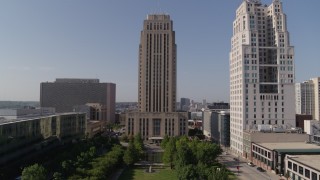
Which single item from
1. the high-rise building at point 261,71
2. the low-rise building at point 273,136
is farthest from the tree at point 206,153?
the high-rise building at point 261,71

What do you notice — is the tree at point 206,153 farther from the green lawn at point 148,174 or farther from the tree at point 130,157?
the tree at point 130,157

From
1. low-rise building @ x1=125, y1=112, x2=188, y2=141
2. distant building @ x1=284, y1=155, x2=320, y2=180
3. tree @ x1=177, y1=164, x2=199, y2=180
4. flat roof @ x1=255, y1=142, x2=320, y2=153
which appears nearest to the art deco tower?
low-rise building @ x1=125, y1=112, x2=188, y2=141

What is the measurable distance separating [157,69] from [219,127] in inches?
1877

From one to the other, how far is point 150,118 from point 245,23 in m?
72.9

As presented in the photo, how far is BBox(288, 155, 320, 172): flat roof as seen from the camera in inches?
2576

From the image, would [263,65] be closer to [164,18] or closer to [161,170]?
[161,170]

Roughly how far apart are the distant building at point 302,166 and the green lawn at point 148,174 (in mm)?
27836

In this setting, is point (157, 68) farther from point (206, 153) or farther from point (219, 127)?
point (206, 153)

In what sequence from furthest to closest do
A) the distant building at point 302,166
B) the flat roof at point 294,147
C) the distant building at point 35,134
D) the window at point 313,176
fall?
the flat roof at point 294,147 < the distant building at point 35,134 < the distant building at point 302,166 < the window at point 313,176

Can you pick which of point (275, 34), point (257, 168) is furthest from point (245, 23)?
point (257, 168)

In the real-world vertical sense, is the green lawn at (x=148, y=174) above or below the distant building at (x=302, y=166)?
below

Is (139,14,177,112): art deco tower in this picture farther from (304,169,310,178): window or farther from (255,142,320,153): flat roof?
(304,169,310,178): window

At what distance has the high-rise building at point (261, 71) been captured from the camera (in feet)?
372

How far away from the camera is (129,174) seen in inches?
3278
